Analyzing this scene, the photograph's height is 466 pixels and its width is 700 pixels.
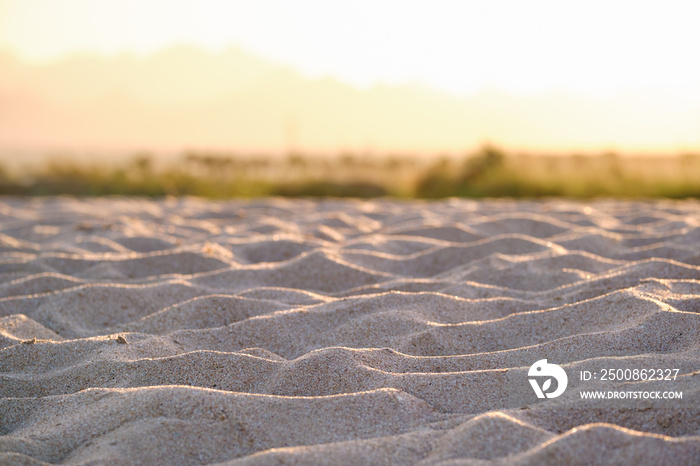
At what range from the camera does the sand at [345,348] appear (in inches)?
43.7

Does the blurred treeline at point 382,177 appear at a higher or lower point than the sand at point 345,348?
higher

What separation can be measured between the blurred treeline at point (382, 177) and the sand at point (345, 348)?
205 inches

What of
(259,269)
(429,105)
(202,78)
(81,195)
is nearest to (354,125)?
(429,105)

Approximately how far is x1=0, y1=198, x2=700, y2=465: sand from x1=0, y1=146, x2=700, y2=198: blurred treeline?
17.1ft

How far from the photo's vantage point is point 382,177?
945 centimetres

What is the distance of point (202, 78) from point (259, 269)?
115 metres

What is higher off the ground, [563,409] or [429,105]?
[429,105]

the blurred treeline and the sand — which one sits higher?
the blurred treeline

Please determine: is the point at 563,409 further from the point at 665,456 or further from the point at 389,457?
the point at 389,457

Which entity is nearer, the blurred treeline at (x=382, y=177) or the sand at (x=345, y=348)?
the sand at (x=345, y=348)

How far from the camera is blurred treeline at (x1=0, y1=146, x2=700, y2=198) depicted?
318 inches

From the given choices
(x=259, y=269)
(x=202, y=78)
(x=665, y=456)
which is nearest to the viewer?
(x=665, y=456)

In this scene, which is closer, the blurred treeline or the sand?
the sand

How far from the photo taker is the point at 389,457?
1.06 m
